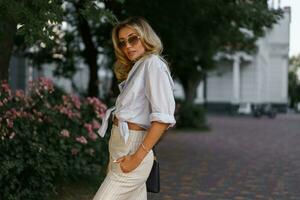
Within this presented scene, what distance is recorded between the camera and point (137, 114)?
2953mm

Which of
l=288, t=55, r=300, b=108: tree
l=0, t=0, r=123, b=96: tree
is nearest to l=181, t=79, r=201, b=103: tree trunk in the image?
l=0, t=0, r=123, b=96: tree

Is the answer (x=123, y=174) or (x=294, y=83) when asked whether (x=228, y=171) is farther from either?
(x=294, y=83)

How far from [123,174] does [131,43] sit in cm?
73

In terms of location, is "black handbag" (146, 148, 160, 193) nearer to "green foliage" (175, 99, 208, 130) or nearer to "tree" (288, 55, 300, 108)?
"green foliage" (175, 99, 208, 130)

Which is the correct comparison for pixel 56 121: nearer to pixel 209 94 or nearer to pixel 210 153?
pixel 210 153

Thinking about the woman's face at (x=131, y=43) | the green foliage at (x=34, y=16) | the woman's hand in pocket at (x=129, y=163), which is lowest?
the woman's hand in pocket at (x=129, y=163)

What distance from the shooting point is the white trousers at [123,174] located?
2938mm

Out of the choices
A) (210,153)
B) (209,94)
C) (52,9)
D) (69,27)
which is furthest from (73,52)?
(209,94)

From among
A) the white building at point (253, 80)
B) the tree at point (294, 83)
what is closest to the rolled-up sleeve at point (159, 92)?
the white building at point (253, 80)

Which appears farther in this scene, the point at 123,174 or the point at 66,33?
the point at 66,33

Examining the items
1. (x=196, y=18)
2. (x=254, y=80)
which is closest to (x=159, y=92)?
(x=196, y=18)

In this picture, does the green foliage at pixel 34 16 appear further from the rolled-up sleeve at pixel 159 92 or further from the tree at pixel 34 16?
the rolled-up sleeve at pixel 159 92

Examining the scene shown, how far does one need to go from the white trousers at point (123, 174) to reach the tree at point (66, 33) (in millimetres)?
1870

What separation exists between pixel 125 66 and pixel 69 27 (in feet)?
48.6
